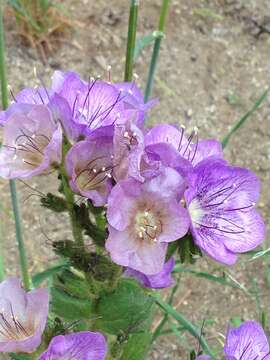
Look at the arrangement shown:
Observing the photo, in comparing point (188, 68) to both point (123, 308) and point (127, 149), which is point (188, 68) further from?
point (127, 149)

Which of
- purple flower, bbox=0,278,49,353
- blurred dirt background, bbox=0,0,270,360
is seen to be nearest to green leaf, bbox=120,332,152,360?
purple flower, bbox=0,278,49,353

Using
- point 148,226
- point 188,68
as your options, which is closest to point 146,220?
point 148,226

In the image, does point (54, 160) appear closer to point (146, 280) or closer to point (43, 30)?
point (146, 280)

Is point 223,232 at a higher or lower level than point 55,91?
→ lower

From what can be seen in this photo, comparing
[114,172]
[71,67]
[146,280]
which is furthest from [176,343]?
[114,172]

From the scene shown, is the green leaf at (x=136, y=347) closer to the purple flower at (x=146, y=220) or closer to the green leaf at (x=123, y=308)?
the green leaf at (x=123, y=308)


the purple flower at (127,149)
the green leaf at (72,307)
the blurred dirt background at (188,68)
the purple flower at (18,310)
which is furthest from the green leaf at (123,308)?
the blurred dirt background at (188,68)

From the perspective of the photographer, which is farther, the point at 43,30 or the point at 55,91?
the point at 43,30
